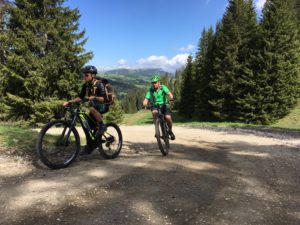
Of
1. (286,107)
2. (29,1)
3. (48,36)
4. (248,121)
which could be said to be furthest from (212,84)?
(29,1)

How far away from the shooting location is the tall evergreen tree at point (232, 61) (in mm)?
34500

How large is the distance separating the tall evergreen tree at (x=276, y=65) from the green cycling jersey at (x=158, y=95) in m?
26.4

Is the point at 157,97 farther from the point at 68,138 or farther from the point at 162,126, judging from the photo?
the point at 68,138

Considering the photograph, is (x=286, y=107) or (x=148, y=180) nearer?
(x=148, y=180)

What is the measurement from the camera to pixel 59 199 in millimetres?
4453

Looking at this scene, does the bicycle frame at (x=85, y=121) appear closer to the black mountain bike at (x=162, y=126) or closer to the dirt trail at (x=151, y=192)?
the dirt trail at (x=151, y=192)

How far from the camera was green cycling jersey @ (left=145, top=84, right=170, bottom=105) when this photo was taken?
29.8 ft

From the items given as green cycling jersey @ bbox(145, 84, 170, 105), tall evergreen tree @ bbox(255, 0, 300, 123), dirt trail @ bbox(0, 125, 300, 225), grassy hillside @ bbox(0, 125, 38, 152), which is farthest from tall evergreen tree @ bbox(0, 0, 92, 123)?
tall evergreen tree @ bbox(255, 0, 300, 123)

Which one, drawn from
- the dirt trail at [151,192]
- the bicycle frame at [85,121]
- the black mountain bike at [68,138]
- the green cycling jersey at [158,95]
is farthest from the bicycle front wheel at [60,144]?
the green cycling jersey at [158,95]

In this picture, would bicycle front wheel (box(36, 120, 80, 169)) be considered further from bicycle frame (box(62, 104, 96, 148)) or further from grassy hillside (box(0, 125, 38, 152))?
grassy hillside (box(0, 125, 38, 152))

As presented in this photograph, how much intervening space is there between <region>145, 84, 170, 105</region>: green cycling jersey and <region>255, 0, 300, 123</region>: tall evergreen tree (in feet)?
86.5

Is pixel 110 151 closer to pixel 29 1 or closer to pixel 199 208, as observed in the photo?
pixel 199 208

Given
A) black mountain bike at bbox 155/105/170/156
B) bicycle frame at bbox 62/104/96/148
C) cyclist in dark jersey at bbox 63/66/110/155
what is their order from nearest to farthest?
bicycle frame at bbox 62/104/96/148, cyclist in dark jersey at bbox 63/66/110/155, black mountain bike at bbox 155/105/170/156

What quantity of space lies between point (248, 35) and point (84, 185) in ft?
120
